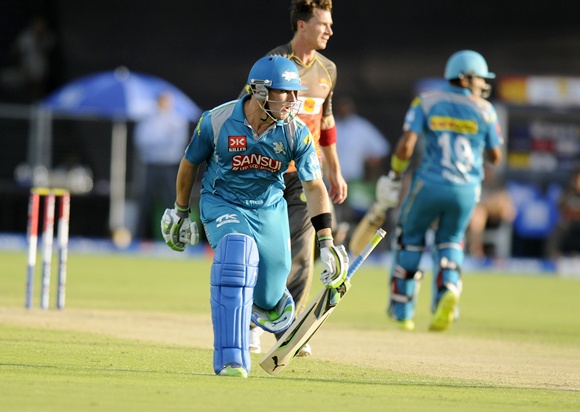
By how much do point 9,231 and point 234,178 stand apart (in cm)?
1429

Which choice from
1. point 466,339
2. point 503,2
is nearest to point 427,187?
point 466,339

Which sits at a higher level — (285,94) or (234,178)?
(285,94)

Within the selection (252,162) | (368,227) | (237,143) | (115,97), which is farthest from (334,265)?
(115,97)

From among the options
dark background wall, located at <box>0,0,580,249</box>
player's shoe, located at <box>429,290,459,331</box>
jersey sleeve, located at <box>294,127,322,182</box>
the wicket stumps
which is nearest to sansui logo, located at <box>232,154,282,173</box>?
jersey sleeve, located at <box>294,127,322,182</box>

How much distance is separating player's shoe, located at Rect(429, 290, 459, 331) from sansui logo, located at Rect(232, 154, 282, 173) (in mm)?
3756

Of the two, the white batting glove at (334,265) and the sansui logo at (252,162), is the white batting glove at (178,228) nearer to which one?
the sansui logo at (252,162)

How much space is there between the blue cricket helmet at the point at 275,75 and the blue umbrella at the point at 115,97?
13061mm

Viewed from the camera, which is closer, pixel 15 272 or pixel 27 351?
pixel 27 351

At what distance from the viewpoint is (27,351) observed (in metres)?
7.84

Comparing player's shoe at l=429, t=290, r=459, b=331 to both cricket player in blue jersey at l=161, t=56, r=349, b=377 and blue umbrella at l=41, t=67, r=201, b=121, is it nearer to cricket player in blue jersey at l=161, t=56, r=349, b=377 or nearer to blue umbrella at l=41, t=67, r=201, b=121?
cricket player in blue jersey at l=161, t=56, r=349, b=377

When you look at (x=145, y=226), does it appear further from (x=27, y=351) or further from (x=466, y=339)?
(x=27, y=351)

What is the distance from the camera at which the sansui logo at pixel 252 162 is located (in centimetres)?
726

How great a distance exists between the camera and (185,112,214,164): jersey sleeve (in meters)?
7.30

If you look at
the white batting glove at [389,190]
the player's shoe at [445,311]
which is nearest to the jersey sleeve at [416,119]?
the white batting glove at [389,190]
